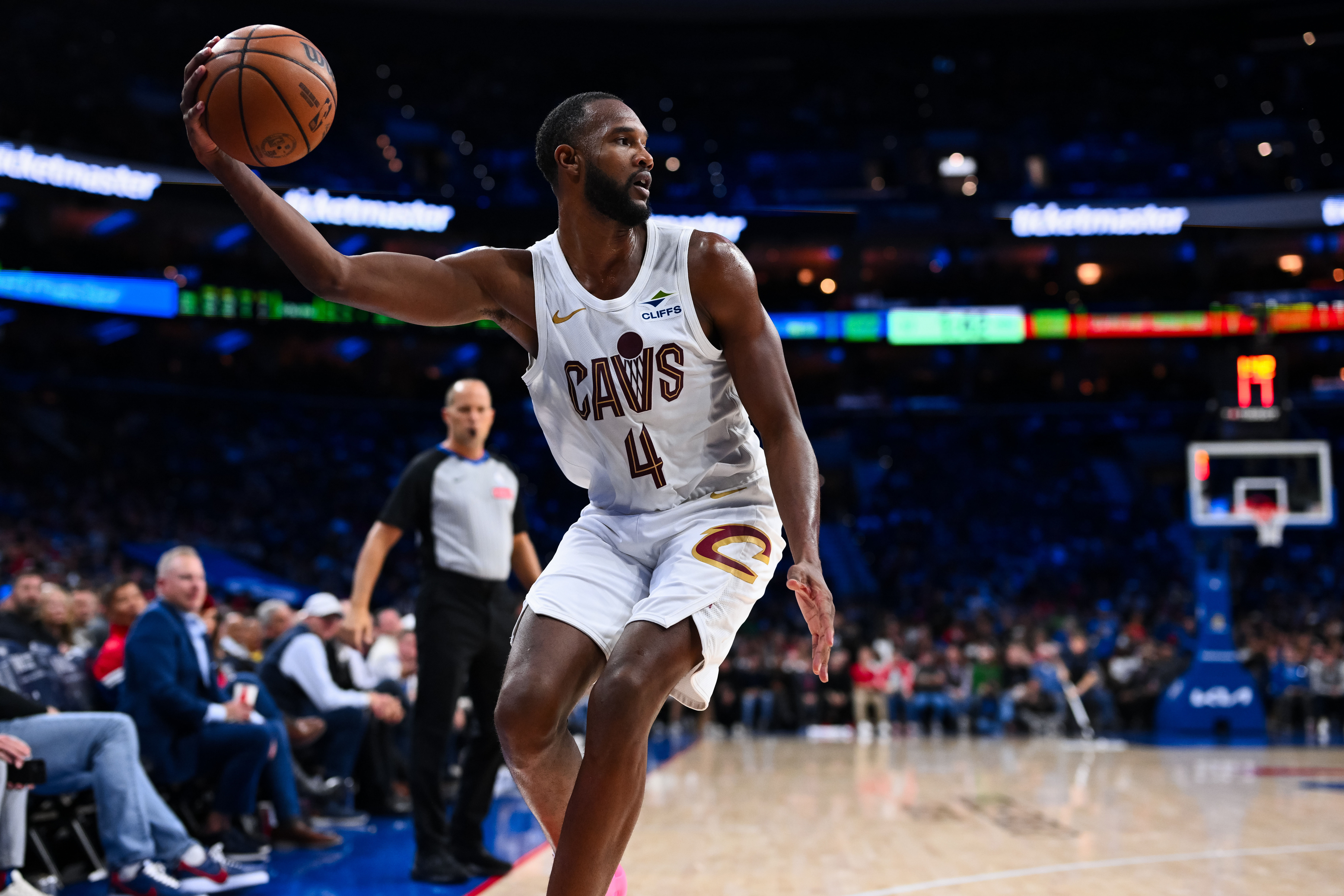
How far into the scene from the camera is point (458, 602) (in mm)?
5703

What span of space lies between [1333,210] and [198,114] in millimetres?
26971

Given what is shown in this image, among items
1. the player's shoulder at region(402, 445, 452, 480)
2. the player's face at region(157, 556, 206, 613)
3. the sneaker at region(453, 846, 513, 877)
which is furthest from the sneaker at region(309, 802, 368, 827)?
the player's shoulder at region(402, 445, 452, 480)

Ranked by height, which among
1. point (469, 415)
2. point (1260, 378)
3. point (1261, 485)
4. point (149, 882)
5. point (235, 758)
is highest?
point (1260, 378)

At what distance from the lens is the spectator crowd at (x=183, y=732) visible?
4988 millimetres

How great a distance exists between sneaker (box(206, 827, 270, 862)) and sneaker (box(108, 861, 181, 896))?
804mm

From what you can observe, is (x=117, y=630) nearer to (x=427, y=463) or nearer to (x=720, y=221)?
(x=427, y=463)

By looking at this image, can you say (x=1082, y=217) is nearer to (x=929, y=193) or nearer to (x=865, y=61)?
(x=929, y=193)

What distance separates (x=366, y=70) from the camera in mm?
29688

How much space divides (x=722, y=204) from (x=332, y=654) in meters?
20.7

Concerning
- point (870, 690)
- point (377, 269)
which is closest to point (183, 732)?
point (377, 269)

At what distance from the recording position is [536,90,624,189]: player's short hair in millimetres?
3283

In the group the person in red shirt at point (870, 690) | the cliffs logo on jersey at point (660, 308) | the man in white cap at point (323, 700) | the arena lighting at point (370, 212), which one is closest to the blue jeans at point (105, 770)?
the man in white cap at point (323, 700)

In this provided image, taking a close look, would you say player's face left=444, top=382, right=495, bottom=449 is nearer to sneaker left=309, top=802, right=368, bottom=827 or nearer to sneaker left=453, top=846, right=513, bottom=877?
sneaker left=453, top=846, right=513, bottom=877

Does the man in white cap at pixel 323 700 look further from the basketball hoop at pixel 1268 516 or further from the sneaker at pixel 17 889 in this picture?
the basketball hoop at pixel 1268 516
